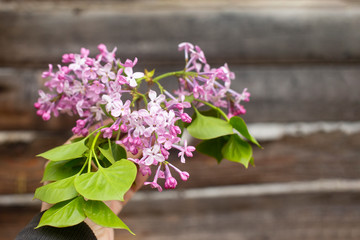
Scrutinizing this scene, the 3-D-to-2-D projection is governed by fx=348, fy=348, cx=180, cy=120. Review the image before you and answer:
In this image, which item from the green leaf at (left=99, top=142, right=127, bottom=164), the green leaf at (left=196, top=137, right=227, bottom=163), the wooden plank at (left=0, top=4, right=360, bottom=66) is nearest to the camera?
the green leaf at (left=99, top=142, right=127, bottom=164)

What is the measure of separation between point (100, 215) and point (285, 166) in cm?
94

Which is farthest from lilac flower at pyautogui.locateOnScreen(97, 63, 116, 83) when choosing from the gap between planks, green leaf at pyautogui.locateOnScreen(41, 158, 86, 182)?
the gap between planks

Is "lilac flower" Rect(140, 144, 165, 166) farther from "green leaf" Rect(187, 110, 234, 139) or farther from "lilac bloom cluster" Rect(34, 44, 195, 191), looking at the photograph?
"green leaf" Rect(187, 110, 234, 139)

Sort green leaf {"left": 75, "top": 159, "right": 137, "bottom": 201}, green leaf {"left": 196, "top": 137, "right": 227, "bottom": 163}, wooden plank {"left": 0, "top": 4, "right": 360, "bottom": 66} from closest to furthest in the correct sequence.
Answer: green leaf {"left": 75, "top": 159, "right": 137, "bottom": 201} < green leaf {"left": 196, "top": 137, "right": 227, "bottom": 163} < wooden plank {"left": 0, "top": 4, "right": 360, "bottom": 66}

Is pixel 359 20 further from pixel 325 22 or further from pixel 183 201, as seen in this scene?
pixel 183 201

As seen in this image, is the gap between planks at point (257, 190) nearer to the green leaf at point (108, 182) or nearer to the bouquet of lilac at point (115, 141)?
the bouquet of lilac at point (115, 141)

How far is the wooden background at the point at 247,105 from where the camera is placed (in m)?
1.05

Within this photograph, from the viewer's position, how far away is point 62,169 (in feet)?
1.65

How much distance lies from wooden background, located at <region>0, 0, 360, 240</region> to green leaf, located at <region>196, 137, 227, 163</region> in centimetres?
47

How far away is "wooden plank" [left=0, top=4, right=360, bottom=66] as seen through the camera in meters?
1.03

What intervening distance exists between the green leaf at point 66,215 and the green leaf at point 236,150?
0.27 metres

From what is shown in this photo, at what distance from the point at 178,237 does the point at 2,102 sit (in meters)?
0.74

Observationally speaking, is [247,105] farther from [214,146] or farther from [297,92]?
[214,146]

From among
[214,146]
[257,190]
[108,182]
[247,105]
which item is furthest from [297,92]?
[108,182]
